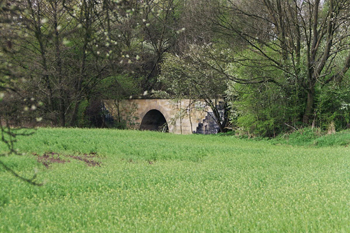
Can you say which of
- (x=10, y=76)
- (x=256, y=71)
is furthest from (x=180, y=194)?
(x=256, y=71)

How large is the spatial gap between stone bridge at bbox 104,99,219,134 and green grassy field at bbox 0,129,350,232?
1705cm

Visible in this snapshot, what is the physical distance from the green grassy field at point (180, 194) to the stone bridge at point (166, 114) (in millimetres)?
17049

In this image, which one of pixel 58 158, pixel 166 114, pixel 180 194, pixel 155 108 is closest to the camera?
pixel 180 194

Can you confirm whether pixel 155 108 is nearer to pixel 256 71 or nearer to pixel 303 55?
pixel 256 71

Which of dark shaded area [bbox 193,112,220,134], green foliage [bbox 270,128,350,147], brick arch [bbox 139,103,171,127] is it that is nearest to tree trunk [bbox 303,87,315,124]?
green foliage [bbox 270,128,350,147]

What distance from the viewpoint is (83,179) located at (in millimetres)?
11453

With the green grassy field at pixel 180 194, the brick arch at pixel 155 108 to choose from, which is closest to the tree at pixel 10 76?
the green grassy field at pixel 180 194

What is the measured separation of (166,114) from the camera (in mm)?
38438

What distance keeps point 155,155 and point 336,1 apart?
13.7m

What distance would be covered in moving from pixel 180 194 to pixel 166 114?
2924 cm

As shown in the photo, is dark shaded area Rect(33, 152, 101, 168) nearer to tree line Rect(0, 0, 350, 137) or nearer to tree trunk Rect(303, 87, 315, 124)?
tree line Rect(0, 0, 350, 137)

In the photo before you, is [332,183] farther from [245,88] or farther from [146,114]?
[146,114]

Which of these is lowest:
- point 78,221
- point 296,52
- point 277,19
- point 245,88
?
point 78,221

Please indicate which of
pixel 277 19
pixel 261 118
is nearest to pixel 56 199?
pixel 261 118
